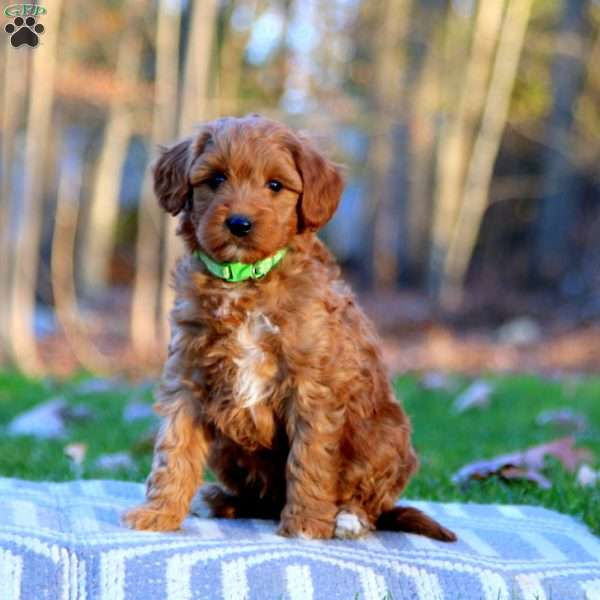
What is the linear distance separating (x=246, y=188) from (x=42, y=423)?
4.54 meters

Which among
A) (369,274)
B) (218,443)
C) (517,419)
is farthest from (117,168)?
(218,443)

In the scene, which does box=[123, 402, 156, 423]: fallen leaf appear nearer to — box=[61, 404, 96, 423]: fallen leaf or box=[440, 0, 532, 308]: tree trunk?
box=[61, 404, 96, 423]: fallen leaf

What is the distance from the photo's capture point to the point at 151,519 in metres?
4.38

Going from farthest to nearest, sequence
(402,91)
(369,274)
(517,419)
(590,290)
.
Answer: (369,274) < (402,91) < (590,290) < (517,419)

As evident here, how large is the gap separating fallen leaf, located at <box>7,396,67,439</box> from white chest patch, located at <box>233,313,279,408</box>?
4.05m

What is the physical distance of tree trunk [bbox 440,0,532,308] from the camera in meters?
21.0

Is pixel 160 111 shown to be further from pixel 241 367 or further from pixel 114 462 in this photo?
pixel 241 367

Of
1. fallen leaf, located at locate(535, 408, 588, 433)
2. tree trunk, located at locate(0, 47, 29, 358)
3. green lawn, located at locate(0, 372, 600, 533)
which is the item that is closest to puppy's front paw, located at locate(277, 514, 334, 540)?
green lawn, located at locate(0, 372, 600, 533)

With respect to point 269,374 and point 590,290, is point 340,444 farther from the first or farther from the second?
point 590,290

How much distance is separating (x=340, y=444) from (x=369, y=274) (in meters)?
24.5

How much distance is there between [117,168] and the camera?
27.4m

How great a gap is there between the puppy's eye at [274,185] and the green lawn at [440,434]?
2.23 m

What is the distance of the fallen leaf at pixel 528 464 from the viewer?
6.16 meters

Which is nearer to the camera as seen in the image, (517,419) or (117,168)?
(517,419)
